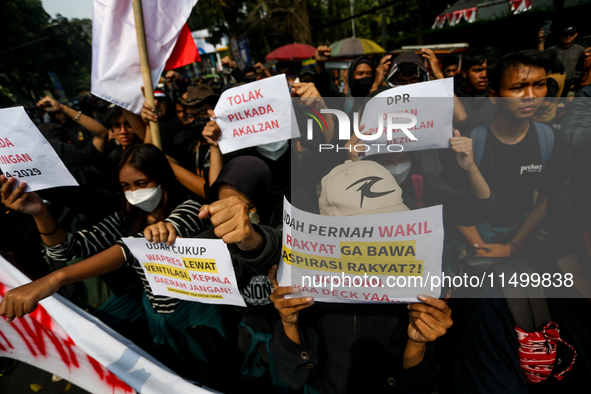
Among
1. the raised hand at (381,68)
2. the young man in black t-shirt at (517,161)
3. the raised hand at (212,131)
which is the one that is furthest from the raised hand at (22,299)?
the raised hand at (381,68)

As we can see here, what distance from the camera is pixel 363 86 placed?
4.46 metres

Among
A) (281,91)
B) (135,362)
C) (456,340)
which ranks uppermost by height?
(281,91)

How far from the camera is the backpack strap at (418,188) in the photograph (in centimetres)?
249

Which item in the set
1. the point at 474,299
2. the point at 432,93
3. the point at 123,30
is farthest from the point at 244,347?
the point at 123,30

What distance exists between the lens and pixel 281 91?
200cm

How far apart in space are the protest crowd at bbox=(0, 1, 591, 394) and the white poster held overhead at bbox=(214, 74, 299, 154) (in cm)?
2

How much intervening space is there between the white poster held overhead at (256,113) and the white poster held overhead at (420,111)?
59 centimetres

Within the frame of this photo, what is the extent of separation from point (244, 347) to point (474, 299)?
1.48 metres

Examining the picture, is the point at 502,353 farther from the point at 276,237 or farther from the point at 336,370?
the point at 276,237

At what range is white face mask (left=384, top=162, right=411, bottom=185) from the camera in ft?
7.27

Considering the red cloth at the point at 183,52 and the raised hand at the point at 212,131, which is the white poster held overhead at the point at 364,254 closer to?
the raised hand at the point at 212,131

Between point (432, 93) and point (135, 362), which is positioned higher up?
point (432, 93)

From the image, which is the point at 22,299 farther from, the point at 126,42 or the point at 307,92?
the point at 307,92

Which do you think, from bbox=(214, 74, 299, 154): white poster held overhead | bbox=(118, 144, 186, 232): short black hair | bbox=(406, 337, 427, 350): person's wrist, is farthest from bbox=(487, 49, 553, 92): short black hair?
bbox=(118, 144, 186, 232): short black hair
